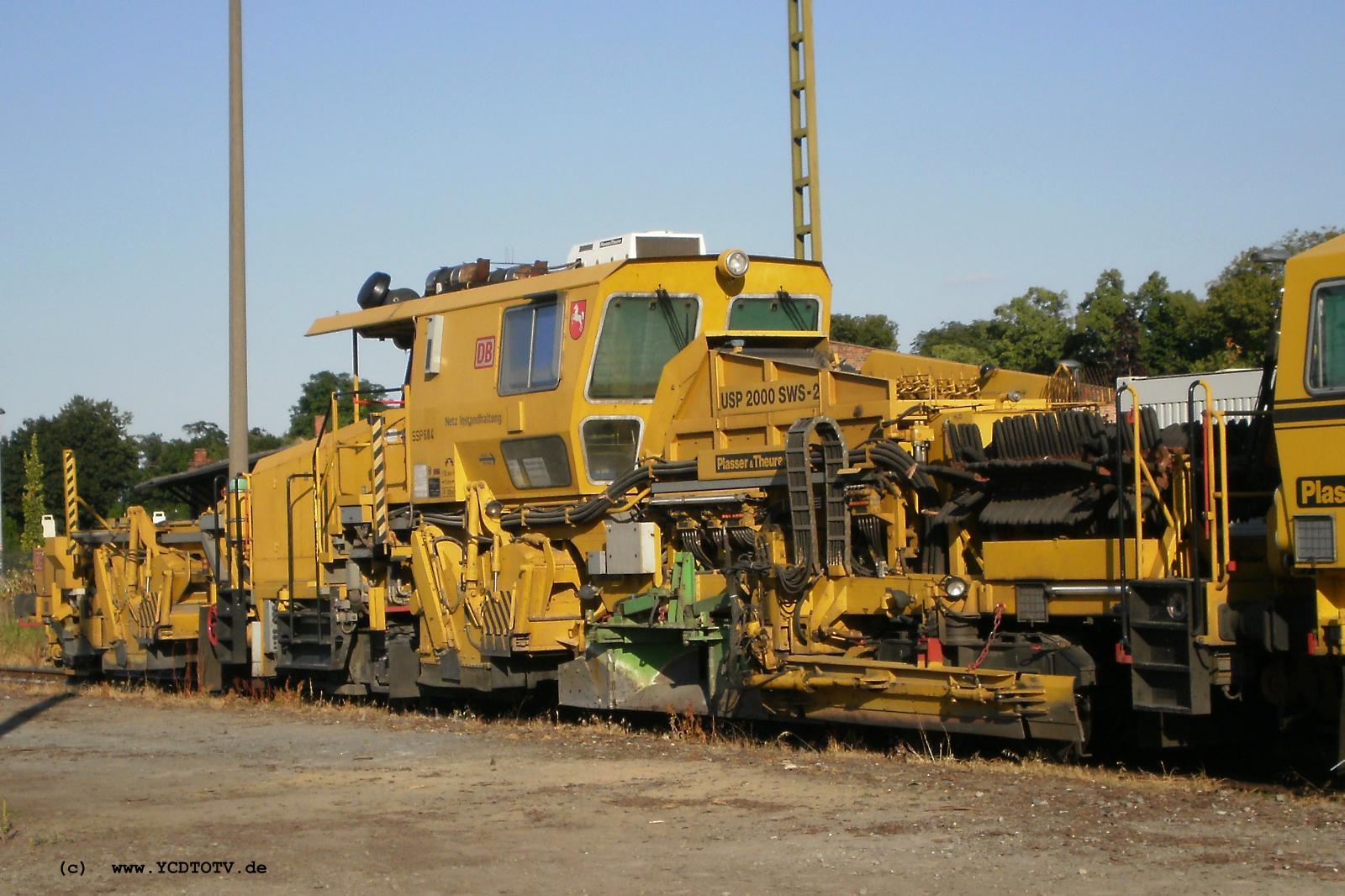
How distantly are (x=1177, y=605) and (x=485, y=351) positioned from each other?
7.09 metres

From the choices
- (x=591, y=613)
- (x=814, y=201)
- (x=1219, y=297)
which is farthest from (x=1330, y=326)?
(x=1219, y=297)

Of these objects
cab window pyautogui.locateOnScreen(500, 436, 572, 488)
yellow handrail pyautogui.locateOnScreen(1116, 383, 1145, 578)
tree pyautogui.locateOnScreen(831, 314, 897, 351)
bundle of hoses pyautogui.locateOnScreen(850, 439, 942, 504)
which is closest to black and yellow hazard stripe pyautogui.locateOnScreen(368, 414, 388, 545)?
cab window pyautogui.locateOnScreen(500, 436, 572, 488)

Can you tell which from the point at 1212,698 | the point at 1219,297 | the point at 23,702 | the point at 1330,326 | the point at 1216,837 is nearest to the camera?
the point at 1216,837

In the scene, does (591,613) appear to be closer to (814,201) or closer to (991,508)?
(991,508)

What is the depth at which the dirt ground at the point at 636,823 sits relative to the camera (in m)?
6.93

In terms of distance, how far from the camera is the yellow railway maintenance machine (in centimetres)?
910

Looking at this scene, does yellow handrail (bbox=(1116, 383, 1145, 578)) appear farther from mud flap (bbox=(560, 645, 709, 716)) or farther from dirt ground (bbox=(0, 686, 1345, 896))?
mud flap (bbox=(560, 645, 709, 716))

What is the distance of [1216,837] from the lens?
7547mm

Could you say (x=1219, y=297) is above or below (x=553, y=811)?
above

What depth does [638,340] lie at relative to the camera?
13039mm

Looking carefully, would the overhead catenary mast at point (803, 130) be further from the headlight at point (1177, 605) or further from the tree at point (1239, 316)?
the tree at point (1239, 316)

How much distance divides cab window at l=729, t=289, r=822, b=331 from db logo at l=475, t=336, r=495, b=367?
2.22 metres

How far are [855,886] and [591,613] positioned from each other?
687cm

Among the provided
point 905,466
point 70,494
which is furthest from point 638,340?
point 70,494
